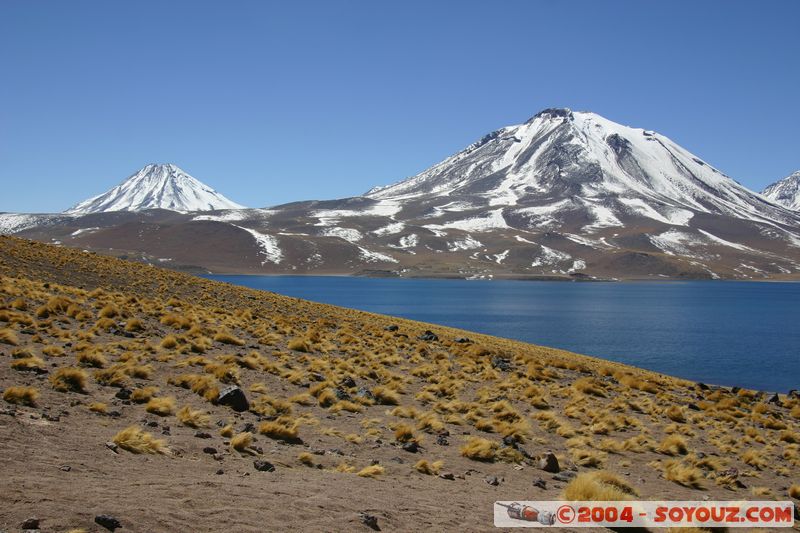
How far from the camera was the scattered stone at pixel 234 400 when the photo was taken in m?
14.7

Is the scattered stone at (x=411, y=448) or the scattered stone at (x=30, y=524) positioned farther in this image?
the scattered stone at (x=411, y=448)

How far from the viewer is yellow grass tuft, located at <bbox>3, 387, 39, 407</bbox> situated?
11500mm

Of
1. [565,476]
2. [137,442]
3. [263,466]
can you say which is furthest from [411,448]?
[137,442]

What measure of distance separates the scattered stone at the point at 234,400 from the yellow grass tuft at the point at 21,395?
4.07m

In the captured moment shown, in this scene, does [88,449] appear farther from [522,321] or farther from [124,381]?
[522,321]

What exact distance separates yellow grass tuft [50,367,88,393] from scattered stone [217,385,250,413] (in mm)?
3018

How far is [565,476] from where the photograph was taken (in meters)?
13.7

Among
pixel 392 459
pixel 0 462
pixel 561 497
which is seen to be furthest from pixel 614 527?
pixel 0 462

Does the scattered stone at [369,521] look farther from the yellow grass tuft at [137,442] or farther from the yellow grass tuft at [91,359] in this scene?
the yellow grass tuft at [91,359]

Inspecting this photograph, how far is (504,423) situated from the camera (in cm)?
1705

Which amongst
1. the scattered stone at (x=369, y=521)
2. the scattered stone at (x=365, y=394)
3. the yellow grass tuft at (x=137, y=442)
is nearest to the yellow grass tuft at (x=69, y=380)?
the yellow grass tuft at (x=137, y=442)

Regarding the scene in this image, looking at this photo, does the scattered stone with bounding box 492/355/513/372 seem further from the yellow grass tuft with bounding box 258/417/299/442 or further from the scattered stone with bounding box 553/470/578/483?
the yellow grass tuft with bounding box 258/417/299/442

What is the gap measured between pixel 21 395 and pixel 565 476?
11.4 m

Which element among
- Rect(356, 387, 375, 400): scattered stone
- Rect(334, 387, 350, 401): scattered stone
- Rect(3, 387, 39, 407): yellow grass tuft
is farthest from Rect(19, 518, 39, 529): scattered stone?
Rect(356, 387, 375, 400): scattered stone
